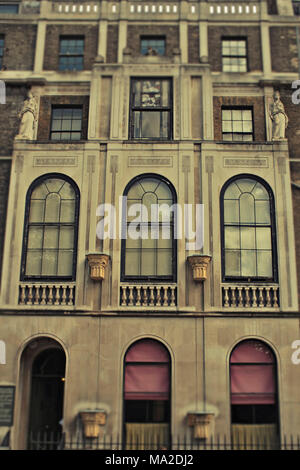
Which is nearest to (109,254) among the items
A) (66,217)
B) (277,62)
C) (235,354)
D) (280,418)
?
(66,217)

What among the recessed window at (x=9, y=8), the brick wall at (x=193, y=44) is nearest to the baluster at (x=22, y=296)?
the brick wall at (x=193, y=44)

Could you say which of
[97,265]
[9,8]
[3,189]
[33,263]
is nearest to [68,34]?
[9,8]

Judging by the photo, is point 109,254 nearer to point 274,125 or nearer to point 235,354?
point 235,354

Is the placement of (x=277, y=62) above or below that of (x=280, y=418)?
above

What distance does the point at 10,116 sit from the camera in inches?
888

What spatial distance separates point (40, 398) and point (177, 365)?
5187 mm

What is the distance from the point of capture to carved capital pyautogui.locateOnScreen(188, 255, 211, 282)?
63.0ft

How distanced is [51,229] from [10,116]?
5439mm

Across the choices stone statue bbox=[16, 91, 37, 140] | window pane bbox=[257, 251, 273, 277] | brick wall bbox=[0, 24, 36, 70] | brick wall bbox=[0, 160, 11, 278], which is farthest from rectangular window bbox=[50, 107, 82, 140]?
window pane bbox=[257, 251, 273, 277]

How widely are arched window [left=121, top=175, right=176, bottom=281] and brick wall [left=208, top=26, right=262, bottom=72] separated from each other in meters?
6.43

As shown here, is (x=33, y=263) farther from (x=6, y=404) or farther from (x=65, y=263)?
(x=6, y=404)

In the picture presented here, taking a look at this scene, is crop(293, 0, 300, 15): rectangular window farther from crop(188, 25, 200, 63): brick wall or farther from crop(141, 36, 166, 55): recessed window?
crop(141, 36, 166, 55): recessed window

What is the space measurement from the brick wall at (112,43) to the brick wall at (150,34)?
1.82ft

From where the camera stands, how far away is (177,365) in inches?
732
